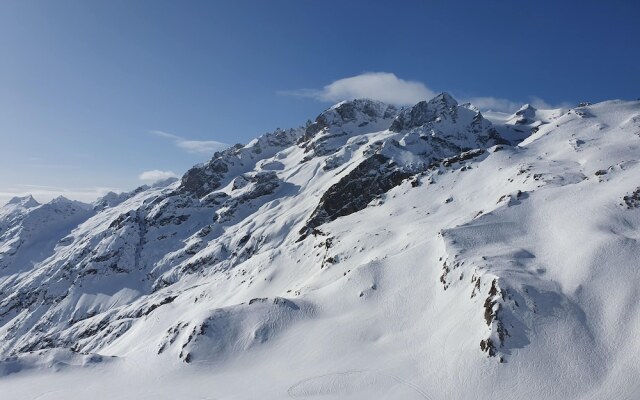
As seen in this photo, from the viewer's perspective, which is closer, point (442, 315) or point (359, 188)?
point (442, 315)

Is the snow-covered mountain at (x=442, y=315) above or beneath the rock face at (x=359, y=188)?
beneath

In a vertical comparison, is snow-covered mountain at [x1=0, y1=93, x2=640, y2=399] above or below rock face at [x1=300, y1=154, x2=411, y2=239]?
below

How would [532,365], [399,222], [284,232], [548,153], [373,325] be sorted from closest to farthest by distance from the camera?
[532,365]
[373,325]
[399,222]
[548,153]
[284,232]

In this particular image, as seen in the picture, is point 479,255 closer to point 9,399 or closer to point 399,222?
point 399,222

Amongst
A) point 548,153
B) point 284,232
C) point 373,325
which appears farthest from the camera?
point 284,232

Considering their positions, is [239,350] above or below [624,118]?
below

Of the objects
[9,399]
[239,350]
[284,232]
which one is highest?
[284,232]

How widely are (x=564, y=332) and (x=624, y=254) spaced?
982cm

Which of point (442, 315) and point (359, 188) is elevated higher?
point (359, 188)

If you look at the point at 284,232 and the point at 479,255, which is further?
the point at 284,232

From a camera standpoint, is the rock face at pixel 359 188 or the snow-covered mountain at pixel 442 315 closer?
the snow-covered mountain at pixel 442 315

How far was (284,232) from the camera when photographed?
16375cm

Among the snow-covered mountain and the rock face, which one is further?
the rock face

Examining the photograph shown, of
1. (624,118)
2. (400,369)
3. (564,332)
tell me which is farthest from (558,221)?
(624,118)
